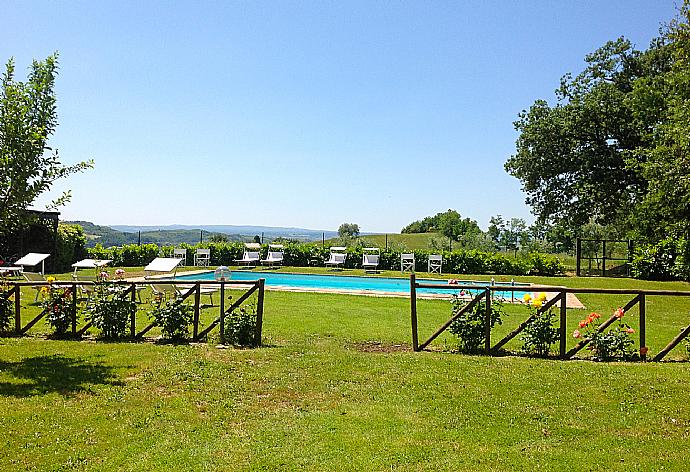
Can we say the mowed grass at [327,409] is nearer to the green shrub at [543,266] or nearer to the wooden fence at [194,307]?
the wooden fence at [194,307]

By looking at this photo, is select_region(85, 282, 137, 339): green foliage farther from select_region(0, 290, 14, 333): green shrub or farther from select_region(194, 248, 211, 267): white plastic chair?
select_region(194, 248, 211, 267): white plastic chair

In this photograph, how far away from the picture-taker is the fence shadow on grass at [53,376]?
5465mm

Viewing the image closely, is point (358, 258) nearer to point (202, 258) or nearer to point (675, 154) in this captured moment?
point (202, 258)

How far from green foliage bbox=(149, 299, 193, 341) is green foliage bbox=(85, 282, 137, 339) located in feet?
1.45

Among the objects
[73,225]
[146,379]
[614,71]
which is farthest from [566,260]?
[146,379]

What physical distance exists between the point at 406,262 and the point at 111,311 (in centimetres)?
1674

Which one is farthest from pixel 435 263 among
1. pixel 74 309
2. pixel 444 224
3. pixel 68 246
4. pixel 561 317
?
pixel 444 224

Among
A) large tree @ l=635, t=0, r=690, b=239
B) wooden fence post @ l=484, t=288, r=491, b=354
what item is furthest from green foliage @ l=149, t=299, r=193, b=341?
large tree @ l=635, t=0, r=690, b=239

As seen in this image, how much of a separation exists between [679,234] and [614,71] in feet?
31.8

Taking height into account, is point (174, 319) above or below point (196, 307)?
below

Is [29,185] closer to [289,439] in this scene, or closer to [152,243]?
[289,439]

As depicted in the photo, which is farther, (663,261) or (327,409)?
(663,261)

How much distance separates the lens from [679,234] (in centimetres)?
1864

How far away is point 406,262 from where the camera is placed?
2380cm
